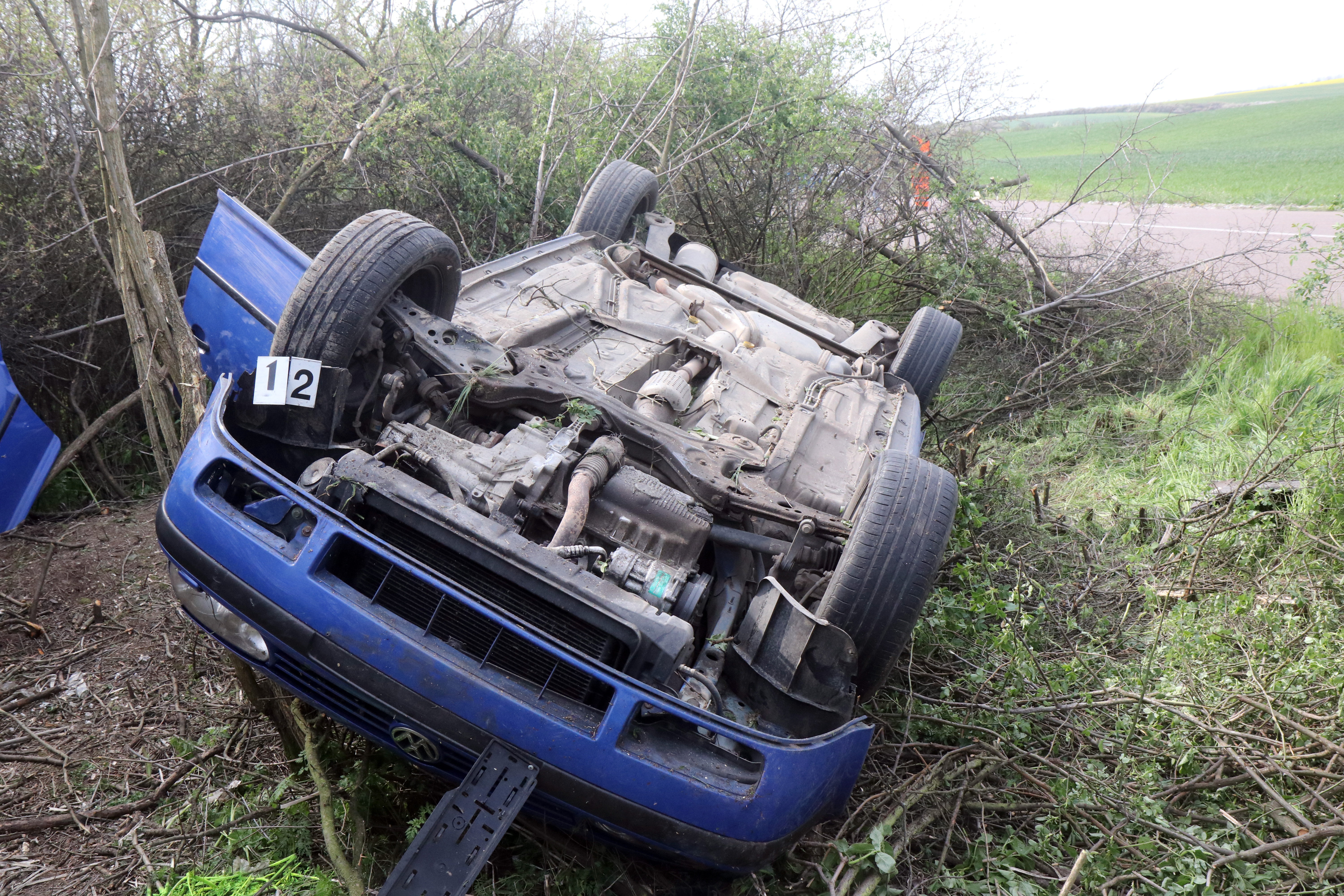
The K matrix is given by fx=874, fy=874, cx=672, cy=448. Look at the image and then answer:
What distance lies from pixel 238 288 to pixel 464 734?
2.28 meters

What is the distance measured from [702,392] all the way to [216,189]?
11.9 feet

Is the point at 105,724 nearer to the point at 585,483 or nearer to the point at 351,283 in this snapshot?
the point at 351,283

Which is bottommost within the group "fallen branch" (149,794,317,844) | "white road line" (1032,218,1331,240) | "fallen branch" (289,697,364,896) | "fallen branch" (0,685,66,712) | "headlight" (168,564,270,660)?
"fallen branch" (0,685,66,712)

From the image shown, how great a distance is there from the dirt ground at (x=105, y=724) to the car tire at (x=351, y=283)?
1329 mm

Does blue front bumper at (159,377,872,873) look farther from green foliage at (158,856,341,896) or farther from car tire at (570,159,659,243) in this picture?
car tire at (570,159,659,243)

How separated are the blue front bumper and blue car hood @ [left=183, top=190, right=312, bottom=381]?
1316mm

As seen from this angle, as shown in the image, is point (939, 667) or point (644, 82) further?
point (644, 82)

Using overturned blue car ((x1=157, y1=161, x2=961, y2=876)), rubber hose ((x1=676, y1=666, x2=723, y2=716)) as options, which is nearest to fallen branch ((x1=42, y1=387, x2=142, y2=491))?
overturned blue car ((x1=157, y1=161, x2=961, y2=876))

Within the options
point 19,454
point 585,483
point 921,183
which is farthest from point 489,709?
point 921,183

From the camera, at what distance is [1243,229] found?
34.9ft

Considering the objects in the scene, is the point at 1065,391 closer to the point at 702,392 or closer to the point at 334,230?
the point at 702,392

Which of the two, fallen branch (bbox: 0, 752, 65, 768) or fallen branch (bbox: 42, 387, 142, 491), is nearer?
fallen branch (bbox: 0, 752, 65, 768)

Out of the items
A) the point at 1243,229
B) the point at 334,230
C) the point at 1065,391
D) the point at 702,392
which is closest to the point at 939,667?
the point at 702,392

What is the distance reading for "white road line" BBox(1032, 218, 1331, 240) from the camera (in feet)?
25.8
